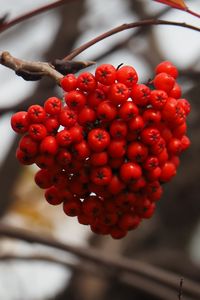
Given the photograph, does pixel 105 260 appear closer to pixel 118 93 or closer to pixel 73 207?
pixel 73 207

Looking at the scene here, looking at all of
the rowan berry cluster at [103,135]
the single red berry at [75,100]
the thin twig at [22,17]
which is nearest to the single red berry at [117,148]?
the rowan berry cluster at [103,135]

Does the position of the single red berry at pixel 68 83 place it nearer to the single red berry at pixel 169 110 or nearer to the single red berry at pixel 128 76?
the single red berry at pixel 128 76

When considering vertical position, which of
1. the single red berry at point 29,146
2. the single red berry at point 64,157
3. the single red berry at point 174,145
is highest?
the single red berry at point 174,145

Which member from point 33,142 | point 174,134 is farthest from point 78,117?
point 174,134

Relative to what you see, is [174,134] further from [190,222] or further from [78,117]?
[190,222]

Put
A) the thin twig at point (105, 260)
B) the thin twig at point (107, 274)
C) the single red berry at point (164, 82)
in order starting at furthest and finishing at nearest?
the thin twig at point (107, 274)
the thin twig at point (105, 260)
the single red berry at point (164, 82)

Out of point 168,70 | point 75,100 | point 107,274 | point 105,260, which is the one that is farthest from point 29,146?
point 107,274

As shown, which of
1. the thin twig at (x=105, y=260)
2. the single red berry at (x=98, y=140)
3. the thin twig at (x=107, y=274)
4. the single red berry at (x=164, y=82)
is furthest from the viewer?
the thin twig at (x=107, y=274)

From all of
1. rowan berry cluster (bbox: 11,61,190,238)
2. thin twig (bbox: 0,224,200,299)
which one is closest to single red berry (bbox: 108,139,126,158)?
rowan berry cluster (bbox: 11,61,190,238)
